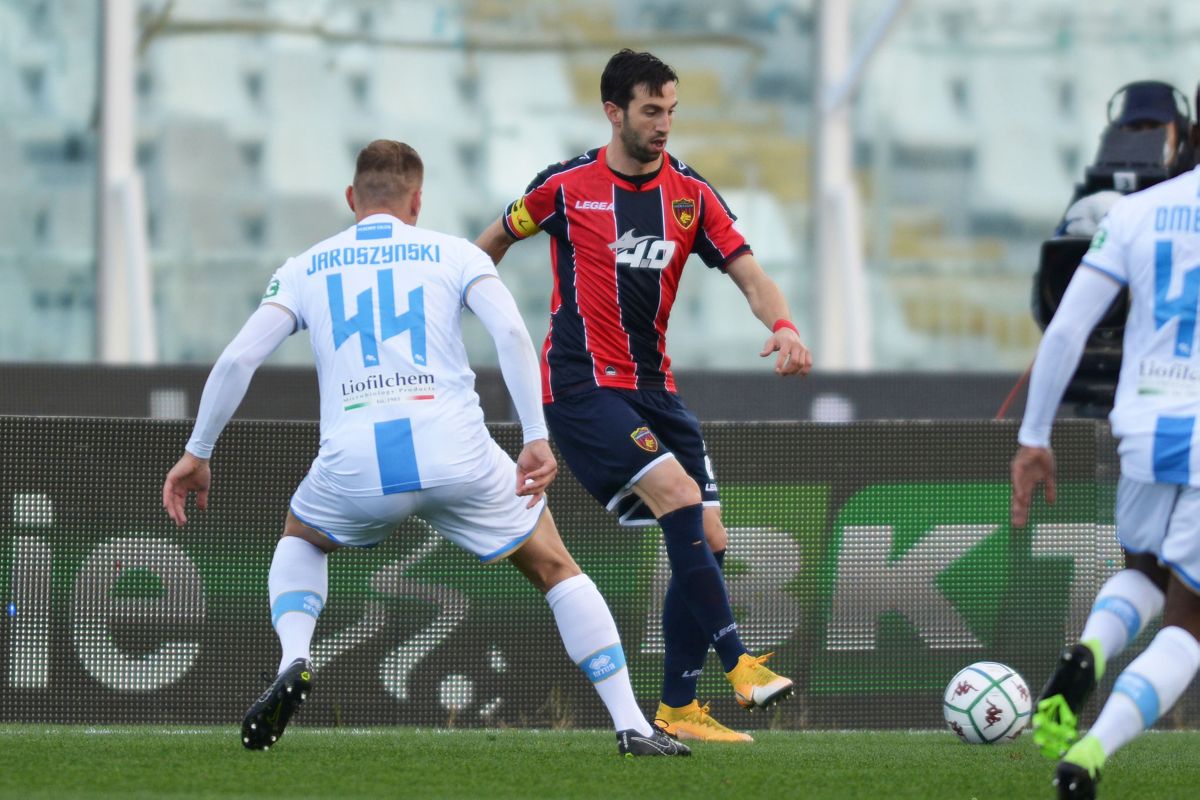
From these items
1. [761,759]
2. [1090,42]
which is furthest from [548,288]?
[761,759]

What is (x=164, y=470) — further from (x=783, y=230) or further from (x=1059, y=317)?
(x=783, y=230)

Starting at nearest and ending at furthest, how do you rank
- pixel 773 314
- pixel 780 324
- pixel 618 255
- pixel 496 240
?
pixel 780 324 < pixel 773 314 < pixel 618 255 < pixel 496 240

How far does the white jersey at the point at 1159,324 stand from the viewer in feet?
15.2

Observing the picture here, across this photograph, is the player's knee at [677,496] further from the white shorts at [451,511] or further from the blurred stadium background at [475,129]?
the blurred stadium background at [475,129]

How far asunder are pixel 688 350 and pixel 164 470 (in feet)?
47.5

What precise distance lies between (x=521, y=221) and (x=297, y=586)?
1.48 metres

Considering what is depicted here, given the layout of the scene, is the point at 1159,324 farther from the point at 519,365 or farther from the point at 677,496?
the point at 677,496

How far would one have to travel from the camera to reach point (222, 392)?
5598mm

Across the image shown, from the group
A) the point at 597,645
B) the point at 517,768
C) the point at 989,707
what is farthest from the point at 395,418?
the point at 989,707

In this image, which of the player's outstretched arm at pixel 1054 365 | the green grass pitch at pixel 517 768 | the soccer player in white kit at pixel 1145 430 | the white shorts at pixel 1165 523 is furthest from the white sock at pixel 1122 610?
the green grass pitch at pixel 517 768

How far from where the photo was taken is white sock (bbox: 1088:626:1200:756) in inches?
181

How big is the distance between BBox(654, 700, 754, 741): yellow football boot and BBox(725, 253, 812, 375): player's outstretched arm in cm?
128

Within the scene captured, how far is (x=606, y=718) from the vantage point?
24.7ft

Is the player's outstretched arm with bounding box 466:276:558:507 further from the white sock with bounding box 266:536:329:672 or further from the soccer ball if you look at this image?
the soccer ball
